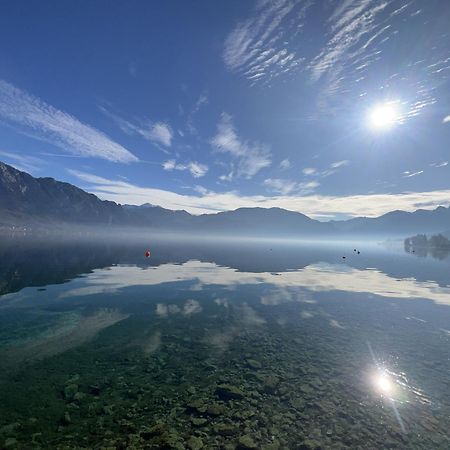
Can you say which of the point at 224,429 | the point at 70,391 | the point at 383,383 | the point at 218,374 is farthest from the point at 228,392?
the point at 383,383

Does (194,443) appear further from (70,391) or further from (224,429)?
(70,391)

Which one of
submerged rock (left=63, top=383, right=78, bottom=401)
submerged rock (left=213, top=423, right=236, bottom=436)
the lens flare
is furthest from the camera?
the lens flare

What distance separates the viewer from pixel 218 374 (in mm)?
22766

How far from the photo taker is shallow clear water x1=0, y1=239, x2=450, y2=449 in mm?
16016

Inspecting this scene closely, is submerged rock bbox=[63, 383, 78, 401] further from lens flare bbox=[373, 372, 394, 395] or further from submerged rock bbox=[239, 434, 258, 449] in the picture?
lens flare bbox=[373, 372, 394, 395]

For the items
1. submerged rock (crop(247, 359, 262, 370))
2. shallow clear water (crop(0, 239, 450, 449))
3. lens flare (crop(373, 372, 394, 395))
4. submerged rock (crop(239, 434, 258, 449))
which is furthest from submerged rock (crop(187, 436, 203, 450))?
lens flare (crop(373, 372, 394, 395))

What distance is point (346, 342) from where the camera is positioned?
3081 cm

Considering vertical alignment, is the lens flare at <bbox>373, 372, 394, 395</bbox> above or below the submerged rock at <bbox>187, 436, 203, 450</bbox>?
above

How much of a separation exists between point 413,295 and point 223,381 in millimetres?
52994

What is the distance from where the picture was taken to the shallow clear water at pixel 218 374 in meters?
16.0

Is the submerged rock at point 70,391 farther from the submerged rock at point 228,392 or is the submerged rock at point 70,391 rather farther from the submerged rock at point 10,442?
the submerged rock at point 228,392

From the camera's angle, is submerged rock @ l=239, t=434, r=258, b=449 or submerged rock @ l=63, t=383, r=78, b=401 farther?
submerged rock @ l=63, t=383, r=78, b=401

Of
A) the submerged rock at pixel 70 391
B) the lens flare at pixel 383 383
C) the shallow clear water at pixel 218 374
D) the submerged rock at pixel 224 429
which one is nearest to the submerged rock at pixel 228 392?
the shallow clear water at pixel 218 374

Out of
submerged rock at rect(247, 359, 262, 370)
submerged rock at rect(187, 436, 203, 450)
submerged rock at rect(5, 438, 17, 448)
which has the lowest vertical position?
submerged rock at rect(187, 436, 203, 450)
